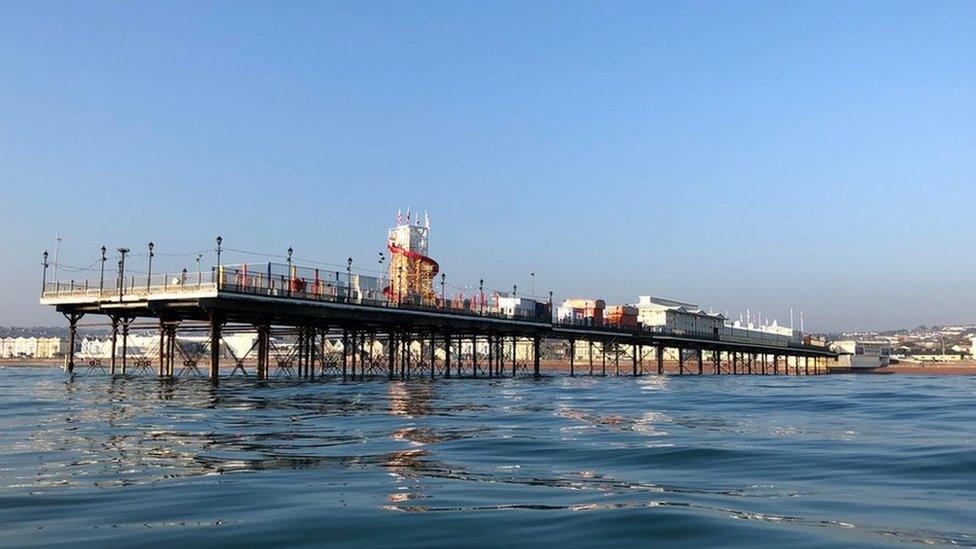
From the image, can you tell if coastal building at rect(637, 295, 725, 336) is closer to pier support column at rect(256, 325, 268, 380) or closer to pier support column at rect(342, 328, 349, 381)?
pier support column at rect(342, 328, 349, 381)

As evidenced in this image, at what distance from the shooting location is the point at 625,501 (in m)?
12.0

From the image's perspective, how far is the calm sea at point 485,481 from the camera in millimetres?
10023

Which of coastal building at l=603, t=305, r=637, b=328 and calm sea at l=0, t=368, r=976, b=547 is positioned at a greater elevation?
coastal building at l=603, t=305, r=637, b=328

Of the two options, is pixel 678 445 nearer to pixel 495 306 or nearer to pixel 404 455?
pixel 404 455

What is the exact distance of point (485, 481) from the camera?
1410 cm

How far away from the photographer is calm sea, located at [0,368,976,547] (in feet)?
32.9

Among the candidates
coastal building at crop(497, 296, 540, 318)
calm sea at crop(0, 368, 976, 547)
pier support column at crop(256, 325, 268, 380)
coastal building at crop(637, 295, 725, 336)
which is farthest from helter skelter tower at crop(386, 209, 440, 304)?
calm sea at crop(0, 368, 976, 547)

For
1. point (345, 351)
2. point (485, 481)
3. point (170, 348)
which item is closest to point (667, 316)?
point (345, 351)

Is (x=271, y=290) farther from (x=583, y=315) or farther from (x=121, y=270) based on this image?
(x=583, y=315)

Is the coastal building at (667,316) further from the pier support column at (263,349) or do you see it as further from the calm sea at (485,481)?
the calm sea at (485,481)

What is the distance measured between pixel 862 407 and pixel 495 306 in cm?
6790

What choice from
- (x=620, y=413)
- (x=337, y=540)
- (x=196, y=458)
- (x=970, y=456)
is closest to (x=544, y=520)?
(x=337, y=540)

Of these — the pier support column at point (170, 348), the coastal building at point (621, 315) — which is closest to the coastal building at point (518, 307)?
the coastal building at point (621, 315)

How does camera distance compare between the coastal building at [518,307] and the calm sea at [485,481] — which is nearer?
the calm sea at [485,481]
